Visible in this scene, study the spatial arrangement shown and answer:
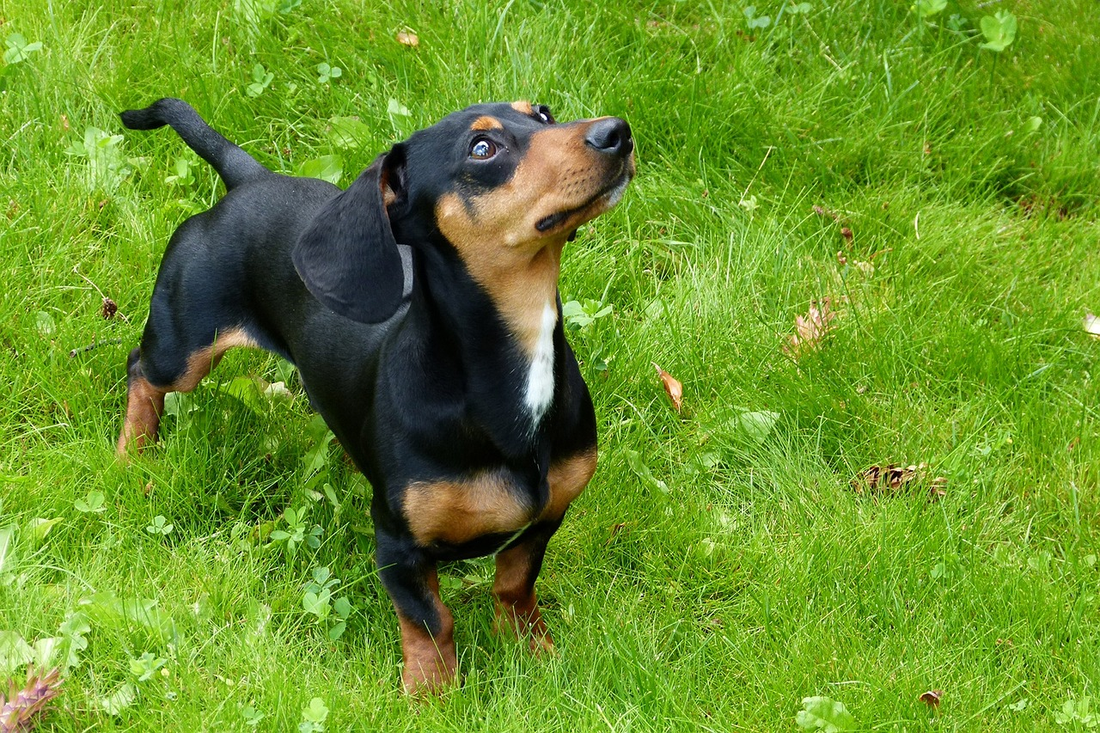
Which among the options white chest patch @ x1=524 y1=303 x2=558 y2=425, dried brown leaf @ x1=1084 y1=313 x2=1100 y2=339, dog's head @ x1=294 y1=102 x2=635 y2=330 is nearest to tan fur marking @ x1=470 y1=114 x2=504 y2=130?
dog's head @ x1=294 y1=102 x2=635 y2=330

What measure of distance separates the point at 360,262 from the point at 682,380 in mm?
1835

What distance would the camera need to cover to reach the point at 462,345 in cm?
318

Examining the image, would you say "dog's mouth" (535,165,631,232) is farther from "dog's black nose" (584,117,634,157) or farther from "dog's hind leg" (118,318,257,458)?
"dog's hind leg" (118,318,257,458)

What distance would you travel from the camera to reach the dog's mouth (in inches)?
115

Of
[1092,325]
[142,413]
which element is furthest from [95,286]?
[1092,325]

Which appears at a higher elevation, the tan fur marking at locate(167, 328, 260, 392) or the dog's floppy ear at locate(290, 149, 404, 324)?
the dog's floppy ear at locate(290, 149, 404, 324)

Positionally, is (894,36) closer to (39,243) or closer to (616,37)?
(616,37)

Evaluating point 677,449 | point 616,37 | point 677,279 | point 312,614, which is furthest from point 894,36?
point 312,614

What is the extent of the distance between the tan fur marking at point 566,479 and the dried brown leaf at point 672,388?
3.45ft

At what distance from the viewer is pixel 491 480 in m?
3.23

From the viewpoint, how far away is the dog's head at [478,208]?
9.62 feet

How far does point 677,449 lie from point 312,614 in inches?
55.1

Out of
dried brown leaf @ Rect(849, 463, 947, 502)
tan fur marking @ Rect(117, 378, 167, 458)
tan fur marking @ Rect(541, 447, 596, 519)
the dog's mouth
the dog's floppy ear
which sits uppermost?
the dog's mouth

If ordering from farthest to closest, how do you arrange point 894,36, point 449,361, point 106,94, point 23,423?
point 894,36 < point 106,94 < point 23,423 < point 449,361
